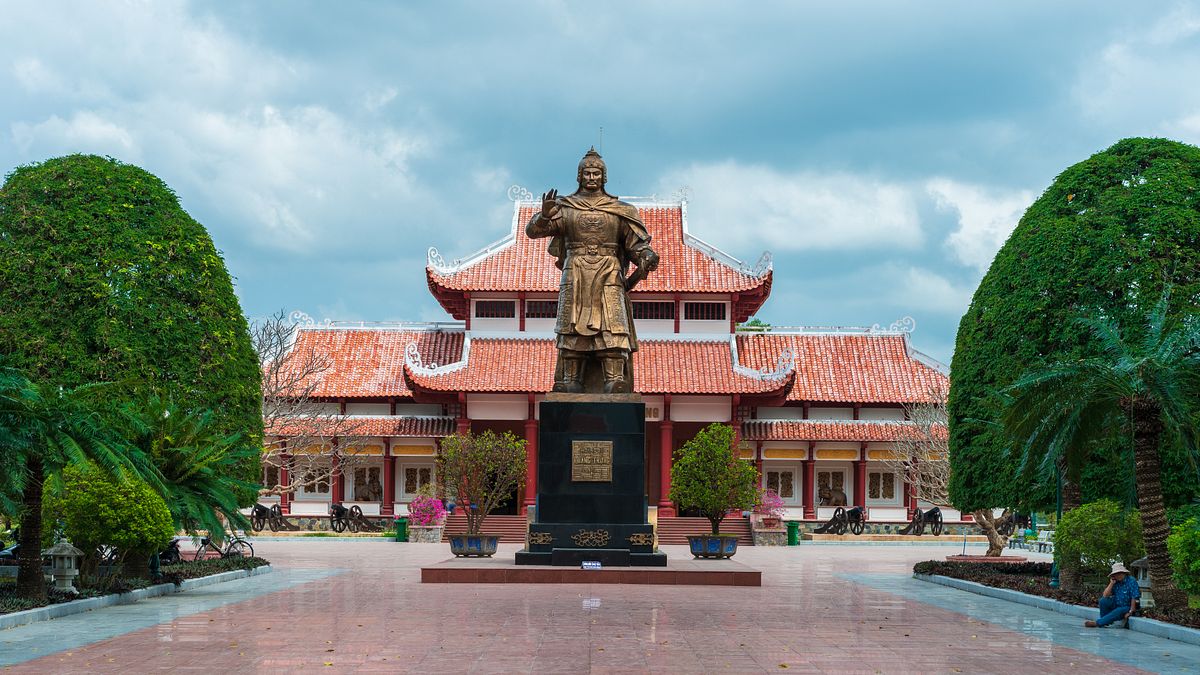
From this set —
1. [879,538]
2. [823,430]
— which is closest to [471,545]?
[879,538]

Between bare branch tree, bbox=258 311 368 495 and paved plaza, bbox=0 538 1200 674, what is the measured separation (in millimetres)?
19406

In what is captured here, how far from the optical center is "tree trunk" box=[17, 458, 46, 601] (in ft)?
45.1

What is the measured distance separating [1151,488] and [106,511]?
496 inches

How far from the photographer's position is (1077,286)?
1805 centimetres

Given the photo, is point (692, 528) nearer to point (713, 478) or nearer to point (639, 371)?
point (639, 371)

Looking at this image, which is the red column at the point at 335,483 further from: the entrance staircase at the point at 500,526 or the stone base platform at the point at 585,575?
the stone base platform at the point at 585,575

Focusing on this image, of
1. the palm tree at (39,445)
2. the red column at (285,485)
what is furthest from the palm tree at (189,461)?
the red column at (285,485)

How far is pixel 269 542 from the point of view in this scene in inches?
1451

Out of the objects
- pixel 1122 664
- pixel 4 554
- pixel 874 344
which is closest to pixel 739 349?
pixel 874 344

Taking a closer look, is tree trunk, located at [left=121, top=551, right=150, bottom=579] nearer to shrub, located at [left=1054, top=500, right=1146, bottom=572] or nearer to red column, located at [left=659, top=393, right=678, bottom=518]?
shrub, located at [left=1054, top=500, right=1146, bottom=572]

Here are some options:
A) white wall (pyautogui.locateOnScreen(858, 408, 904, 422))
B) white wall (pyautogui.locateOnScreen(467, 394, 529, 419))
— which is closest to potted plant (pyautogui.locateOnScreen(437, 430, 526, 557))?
white wall (pyautogui.locateOnScreen(467, 394, 529, 419))

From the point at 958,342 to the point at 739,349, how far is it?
23484mm

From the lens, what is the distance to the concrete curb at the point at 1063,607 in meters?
12.1

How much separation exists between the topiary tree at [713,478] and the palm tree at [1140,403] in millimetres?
12704
